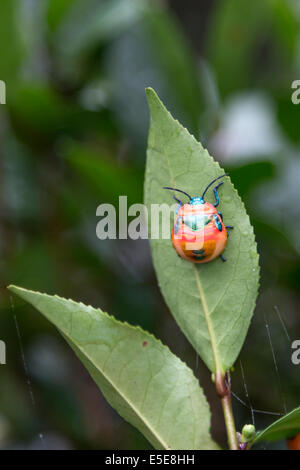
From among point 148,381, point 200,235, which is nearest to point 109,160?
point 200,235

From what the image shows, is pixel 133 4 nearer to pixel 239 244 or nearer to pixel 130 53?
pixel 130 53

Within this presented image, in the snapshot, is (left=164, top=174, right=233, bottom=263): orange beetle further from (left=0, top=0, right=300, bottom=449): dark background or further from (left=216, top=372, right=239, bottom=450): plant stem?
(left=0, top=0, right=300, bottom=449): dark background

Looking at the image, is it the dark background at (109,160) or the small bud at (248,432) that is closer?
the small bud at (248,432)

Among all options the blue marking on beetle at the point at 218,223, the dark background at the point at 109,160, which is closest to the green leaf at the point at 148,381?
the blue marking on beetle at the point at 218,223

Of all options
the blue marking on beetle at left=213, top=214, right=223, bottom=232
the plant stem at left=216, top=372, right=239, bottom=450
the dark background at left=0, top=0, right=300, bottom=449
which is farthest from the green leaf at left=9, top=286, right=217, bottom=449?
the dark background at left=0, top=0, right=300, bottom=449

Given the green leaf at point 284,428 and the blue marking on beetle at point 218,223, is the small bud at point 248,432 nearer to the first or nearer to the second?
the green leaf at point 284,428

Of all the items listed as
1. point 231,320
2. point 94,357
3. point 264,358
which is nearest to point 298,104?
point 264,358
